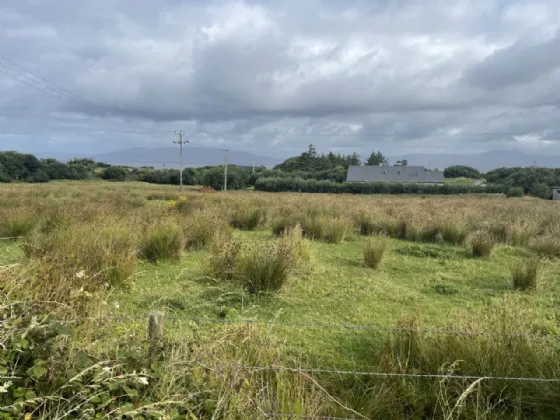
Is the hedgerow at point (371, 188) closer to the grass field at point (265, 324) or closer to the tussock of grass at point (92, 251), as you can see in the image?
the grass field at point (265, 324)

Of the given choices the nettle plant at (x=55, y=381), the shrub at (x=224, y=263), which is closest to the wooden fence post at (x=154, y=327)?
the nettle plant at (x=55, y=381)

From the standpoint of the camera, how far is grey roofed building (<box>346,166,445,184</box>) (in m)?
77.8

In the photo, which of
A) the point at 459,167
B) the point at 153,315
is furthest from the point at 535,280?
the point at 459,167

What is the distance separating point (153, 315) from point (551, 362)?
10.3 feet

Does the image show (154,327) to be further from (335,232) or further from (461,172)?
(461,172)

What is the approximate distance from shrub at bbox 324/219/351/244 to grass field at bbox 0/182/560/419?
1.60 feet

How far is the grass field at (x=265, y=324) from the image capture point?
2.18 metres

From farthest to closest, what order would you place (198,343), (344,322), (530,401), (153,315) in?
1. (344,322)
2. (530,401)
3. (198,343)
4. (153,315)

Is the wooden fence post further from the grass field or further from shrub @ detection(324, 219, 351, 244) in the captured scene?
shrub @ detection(324, 219, 351, 244)

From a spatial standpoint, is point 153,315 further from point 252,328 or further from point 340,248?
point 340,248

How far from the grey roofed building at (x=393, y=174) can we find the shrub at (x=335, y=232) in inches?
2694

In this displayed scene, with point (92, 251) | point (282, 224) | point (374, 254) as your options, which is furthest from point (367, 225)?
point (92, 251)

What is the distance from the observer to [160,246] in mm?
7176

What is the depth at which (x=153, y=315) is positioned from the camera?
241 cm
